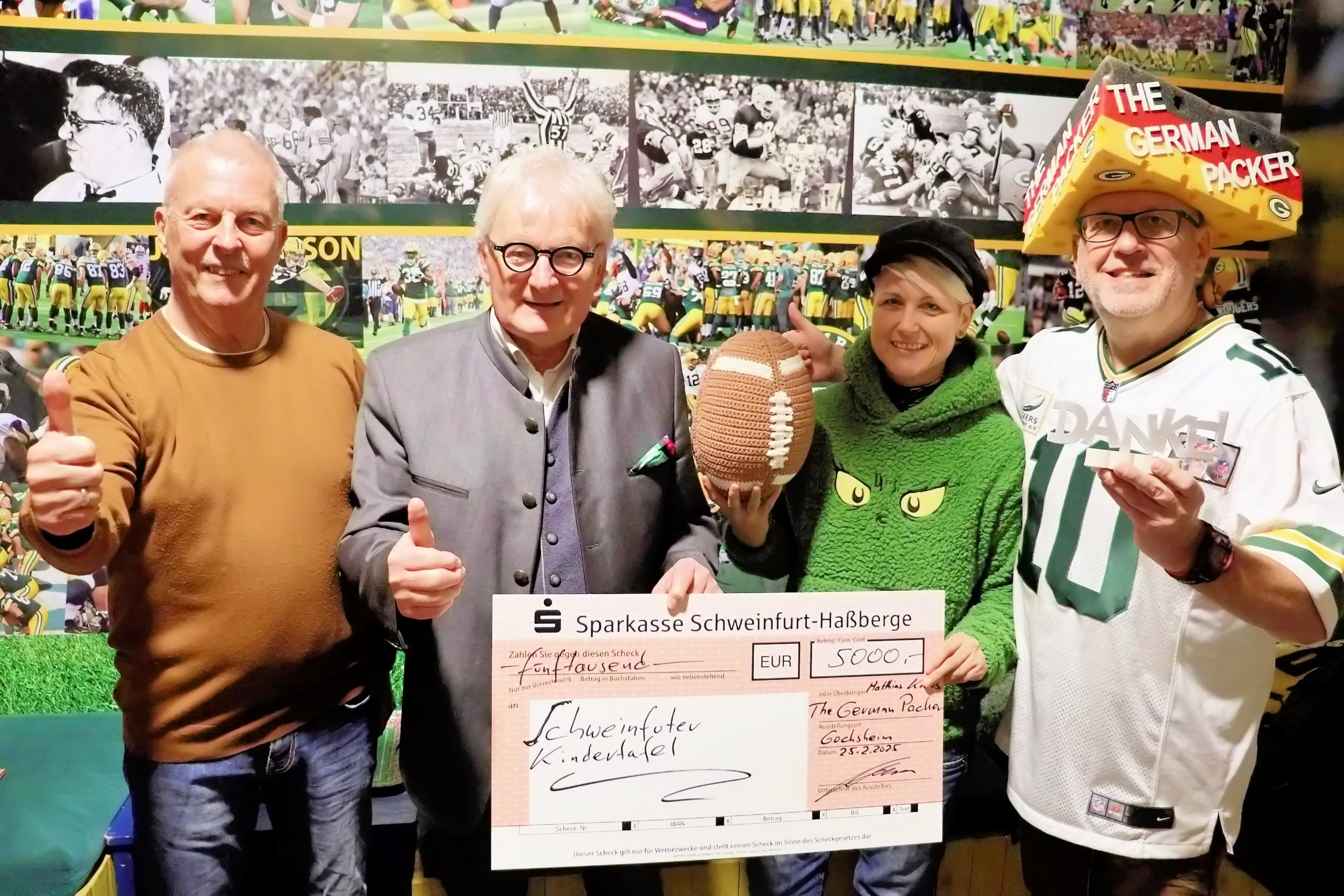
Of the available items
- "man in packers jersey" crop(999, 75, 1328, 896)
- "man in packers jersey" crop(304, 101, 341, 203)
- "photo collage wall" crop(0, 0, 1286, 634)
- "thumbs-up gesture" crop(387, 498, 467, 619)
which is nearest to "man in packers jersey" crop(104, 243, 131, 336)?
"photo collage wall" crop(0, 0, 1286, 634)

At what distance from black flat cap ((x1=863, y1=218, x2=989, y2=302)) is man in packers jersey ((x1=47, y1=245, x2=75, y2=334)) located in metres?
1.50

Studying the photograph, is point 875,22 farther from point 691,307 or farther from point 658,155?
point 691,307

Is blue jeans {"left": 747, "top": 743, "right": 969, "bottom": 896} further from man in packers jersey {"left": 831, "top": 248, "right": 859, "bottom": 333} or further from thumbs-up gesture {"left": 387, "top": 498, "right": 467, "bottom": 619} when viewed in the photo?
man in packers jersey {"left": 831, "top": 248, "right": 859, "bottom": 333}

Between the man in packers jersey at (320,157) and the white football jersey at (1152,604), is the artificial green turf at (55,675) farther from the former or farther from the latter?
the white football jersey at (1152,604)

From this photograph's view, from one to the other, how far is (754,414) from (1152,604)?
0.60m

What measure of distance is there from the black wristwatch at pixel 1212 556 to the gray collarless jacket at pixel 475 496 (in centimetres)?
58

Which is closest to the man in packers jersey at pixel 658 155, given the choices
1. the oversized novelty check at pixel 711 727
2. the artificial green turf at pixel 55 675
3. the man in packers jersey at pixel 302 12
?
the man in packers jersey at pixel 302 12

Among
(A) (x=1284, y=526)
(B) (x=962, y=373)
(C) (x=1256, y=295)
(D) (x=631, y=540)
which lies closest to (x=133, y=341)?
(D) (x=631, y=540)

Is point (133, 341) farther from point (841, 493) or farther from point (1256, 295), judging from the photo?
point (1256, 295)

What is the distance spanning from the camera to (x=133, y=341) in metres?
1.06

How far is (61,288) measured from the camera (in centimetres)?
159

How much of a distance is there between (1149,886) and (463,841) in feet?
3.14

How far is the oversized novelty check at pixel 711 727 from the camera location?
1.03 meters
